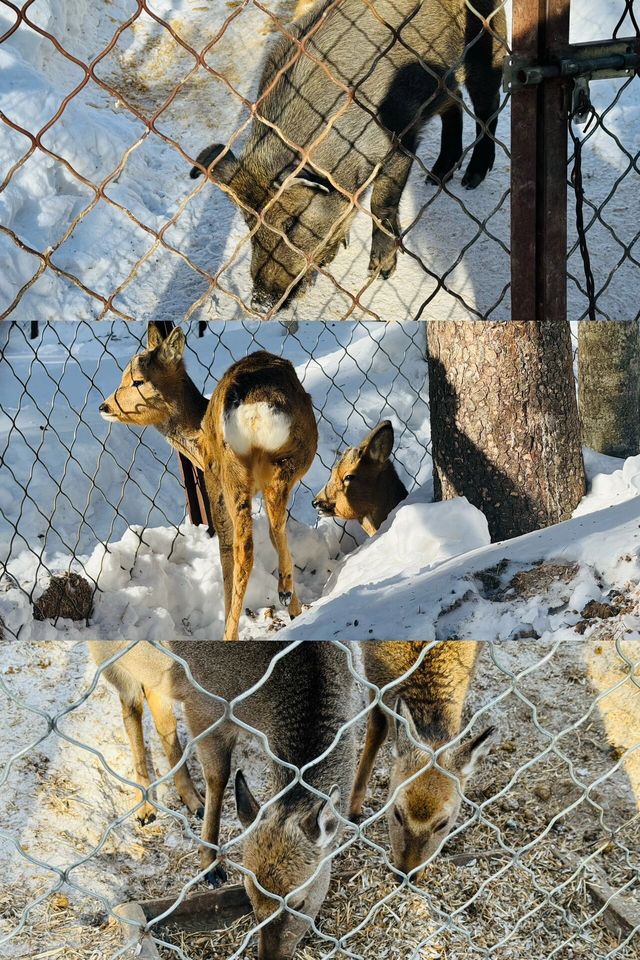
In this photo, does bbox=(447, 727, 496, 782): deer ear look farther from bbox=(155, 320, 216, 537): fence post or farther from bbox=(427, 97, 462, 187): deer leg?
bbox=(427, 97, 462, 187): deer leg

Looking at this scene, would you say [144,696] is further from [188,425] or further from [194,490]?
[188,425]

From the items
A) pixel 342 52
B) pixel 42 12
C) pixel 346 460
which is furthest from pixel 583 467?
pixel 42 12

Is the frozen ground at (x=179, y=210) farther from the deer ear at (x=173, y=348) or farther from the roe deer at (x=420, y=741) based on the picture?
the roe deer at (x=420, y=741)

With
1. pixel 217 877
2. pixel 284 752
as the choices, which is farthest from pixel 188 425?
pixel 217 877

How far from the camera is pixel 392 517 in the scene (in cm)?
197

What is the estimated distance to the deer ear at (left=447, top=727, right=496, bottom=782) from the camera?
2.14 metres

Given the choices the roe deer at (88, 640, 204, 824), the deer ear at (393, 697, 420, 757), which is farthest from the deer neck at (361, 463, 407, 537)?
the roe deer at (88, 640, 204, 824)

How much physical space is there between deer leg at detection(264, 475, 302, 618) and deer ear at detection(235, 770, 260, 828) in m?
0.48

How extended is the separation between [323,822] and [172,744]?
0.42 metres

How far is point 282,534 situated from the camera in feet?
6.32

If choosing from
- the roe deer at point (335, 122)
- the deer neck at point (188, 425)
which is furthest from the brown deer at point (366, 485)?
the roe deer at point (335, 122)

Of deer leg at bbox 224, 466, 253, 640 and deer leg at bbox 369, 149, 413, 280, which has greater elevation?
deer leg at bbox 369, 149, 413, 280

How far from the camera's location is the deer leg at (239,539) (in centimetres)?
186

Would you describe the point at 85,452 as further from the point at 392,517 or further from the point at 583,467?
the point at 583,467
